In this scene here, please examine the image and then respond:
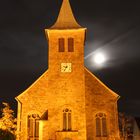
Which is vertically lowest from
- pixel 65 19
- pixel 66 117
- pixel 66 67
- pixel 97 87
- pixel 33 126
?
pixel 33 126

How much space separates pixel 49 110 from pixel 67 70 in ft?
16.1

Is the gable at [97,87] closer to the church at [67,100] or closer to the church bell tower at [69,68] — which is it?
the church at [67,100]

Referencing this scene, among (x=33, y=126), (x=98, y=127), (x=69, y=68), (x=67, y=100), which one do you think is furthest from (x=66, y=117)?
(x=69, y=68)

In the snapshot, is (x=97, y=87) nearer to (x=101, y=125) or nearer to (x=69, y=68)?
(x=69, y=68)

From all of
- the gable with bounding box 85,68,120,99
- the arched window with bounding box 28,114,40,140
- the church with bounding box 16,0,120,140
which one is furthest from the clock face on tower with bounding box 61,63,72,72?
the arched window with bounding box 28,114,40,140

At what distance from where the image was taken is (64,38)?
44.9m

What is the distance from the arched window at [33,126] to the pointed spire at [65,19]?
10.6 meters

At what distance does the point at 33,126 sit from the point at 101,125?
301 inches

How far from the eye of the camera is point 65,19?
4653 centimetres

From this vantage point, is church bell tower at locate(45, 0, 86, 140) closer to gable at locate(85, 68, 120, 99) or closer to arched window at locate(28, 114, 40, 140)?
gable at locate(85, 68, 120, 99)

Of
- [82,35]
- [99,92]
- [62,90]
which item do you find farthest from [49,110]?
[82,35]

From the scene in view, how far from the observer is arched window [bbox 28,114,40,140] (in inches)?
1719

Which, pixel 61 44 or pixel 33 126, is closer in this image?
pixel 33 126

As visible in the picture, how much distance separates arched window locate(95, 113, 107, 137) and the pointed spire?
10651 millimetres
